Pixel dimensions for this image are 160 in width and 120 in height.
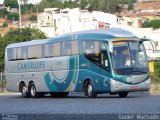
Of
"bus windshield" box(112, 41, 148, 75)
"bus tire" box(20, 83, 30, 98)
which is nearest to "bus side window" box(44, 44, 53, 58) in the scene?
"bus tire" box(20, 83, 30, 98)

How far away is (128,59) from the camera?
1175 inches

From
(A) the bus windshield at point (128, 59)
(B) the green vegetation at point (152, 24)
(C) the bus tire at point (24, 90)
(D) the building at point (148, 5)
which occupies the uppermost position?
(D) the building at point (148, 5)

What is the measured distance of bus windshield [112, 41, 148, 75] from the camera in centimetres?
2964

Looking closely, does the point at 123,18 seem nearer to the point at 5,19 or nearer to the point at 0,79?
the point at 5,19

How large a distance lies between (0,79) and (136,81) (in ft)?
80.1

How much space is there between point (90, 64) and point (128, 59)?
6.61 ft

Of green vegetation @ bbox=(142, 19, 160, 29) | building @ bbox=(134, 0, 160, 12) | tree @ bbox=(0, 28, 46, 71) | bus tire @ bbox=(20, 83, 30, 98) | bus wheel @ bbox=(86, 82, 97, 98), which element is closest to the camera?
bus wheel @ bbox=(86, 82, 97, 98)

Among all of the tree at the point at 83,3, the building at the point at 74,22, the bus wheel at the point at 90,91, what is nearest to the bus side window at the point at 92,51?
the bus wheel at the point at 90,91

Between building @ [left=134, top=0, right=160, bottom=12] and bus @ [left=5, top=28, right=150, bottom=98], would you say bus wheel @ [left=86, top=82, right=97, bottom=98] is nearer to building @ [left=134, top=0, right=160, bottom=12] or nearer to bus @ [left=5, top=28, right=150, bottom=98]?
bus @ [left=5, top=28, right=150, bottom=98]

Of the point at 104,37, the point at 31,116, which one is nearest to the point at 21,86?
the point at 104,37

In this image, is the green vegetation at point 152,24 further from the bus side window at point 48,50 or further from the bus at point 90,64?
the bus side window at point 48,50

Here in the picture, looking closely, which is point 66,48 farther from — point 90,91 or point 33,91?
point 33,91

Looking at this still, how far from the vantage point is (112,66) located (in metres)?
29.6

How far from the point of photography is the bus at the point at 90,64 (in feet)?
97.3
